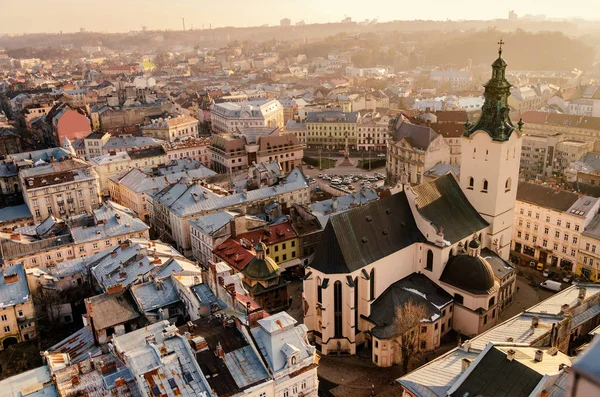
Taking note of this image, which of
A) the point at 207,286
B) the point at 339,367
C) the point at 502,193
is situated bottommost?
the point at 339,367

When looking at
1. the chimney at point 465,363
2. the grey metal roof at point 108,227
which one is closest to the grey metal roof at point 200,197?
the grey metal roof at point 108,227

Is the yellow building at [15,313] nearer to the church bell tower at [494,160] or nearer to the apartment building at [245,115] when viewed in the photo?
the church bell tower at [494,160]

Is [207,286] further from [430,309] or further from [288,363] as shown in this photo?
[430,309]

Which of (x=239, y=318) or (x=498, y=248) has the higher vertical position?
(x=239, y=318)

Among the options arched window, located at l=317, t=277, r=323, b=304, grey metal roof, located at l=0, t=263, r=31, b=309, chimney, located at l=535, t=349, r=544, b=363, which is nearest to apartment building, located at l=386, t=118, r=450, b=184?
arched window, located at l=317, t=277, r=323, b=304

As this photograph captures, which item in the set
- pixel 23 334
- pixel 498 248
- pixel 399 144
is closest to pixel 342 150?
pixel 399 144

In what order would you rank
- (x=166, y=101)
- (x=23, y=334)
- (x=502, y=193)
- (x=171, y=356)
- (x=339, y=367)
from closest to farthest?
(x=171, y=356) < (x=339, y=367) < (x=23, y=334) < (x=502, y=193) < (x=166, y=101)

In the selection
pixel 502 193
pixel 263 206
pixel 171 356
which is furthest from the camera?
pixel 263 206
